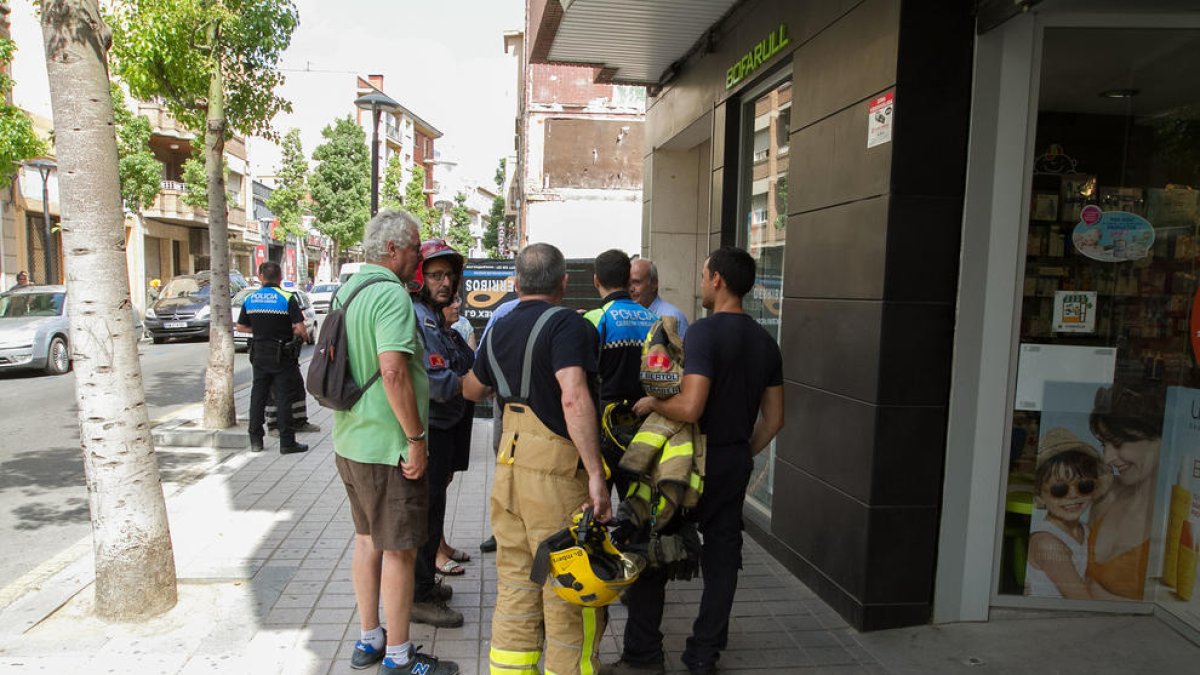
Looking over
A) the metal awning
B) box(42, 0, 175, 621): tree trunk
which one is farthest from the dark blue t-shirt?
the metal awning

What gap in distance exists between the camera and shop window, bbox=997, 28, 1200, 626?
397cm

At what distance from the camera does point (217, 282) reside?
846 centimetres

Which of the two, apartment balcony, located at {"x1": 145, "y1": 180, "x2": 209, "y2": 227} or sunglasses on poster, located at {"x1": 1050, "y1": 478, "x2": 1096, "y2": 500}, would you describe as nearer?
sunglasses on poster, located at {"x1": 1050, "y1": 478, "x2": 1096, "y2": 500}

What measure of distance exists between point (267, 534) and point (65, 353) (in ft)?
37.4

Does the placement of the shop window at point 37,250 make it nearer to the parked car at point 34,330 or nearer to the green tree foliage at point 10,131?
the green tree foliage at point 10,131

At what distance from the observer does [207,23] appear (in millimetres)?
8250

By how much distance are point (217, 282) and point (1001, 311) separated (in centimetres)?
774

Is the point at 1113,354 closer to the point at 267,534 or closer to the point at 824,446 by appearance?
the point at 824,446

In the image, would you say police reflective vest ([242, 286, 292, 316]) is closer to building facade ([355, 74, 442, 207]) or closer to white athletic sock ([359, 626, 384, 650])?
white athletic sock ([359, 626, 384, 650])

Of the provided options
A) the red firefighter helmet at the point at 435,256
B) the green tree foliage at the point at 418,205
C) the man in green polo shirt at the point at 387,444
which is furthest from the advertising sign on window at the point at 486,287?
the green tree foliage at the point at 418,205

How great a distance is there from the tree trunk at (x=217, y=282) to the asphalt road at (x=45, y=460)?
28.4 inches

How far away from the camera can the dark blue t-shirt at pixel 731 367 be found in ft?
11.2

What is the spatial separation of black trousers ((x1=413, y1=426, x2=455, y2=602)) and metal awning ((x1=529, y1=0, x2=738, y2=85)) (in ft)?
11.2

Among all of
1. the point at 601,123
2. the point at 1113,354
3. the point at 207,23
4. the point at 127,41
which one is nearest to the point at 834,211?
the point at 1113,354
